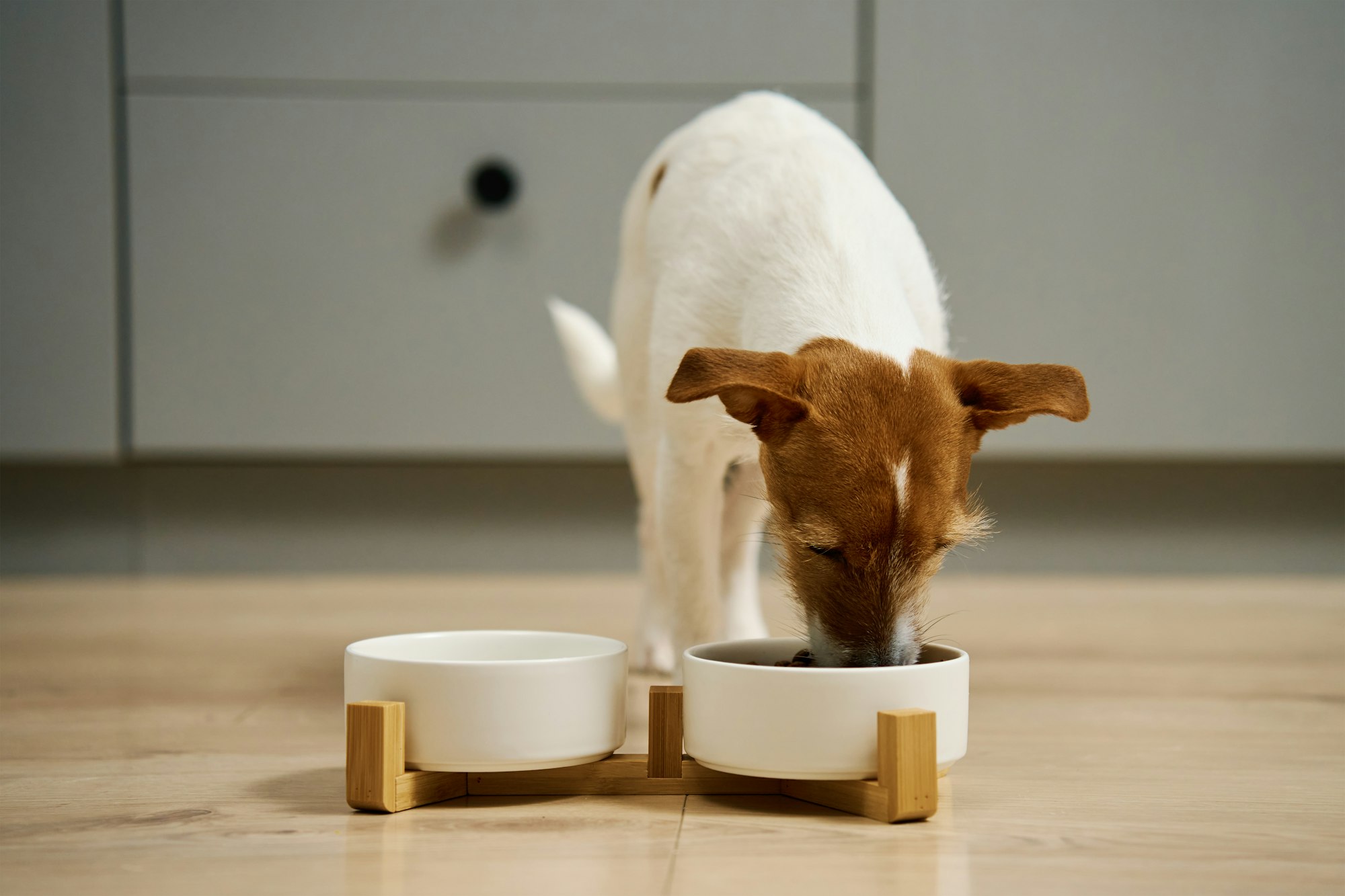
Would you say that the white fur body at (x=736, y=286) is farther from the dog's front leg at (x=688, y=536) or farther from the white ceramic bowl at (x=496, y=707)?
the white ceramic bowl at (x=496, y=707)

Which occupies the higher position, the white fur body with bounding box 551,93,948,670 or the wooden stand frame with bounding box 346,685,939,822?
the white fur body with bounding box 551,93,948,670

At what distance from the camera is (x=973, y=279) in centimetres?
310

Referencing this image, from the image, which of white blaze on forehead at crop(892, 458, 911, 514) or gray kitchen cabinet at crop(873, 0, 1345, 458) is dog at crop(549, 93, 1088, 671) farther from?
gray kitchen cabinet at crop(873, 0, 1345, 458)

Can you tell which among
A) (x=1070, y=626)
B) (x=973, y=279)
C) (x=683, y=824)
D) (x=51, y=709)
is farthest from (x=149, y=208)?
(x=683, y=824)

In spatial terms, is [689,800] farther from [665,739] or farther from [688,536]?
[688,536]

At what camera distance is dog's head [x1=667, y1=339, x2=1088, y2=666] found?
3.73 ft

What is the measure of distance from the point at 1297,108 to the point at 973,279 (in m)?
0.90

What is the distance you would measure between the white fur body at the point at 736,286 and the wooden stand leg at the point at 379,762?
52 centimetres

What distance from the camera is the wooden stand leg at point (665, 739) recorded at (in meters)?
1.16

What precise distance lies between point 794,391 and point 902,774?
377 millimetres

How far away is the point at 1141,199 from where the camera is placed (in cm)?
310

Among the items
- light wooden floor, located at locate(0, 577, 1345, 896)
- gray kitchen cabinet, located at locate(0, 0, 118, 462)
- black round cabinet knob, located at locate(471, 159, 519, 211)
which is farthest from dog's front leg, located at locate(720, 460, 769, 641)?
gray kitchen cabinet, located at locate(0, 0, 118, 462)

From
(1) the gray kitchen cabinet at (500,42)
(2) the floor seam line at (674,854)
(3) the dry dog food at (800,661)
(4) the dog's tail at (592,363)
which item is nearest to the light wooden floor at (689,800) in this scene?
(2) the floor seam line at (674,854)

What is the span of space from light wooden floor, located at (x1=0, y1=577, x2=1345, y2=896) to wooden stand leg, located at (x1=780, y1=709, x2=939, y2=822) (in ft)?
0.06
